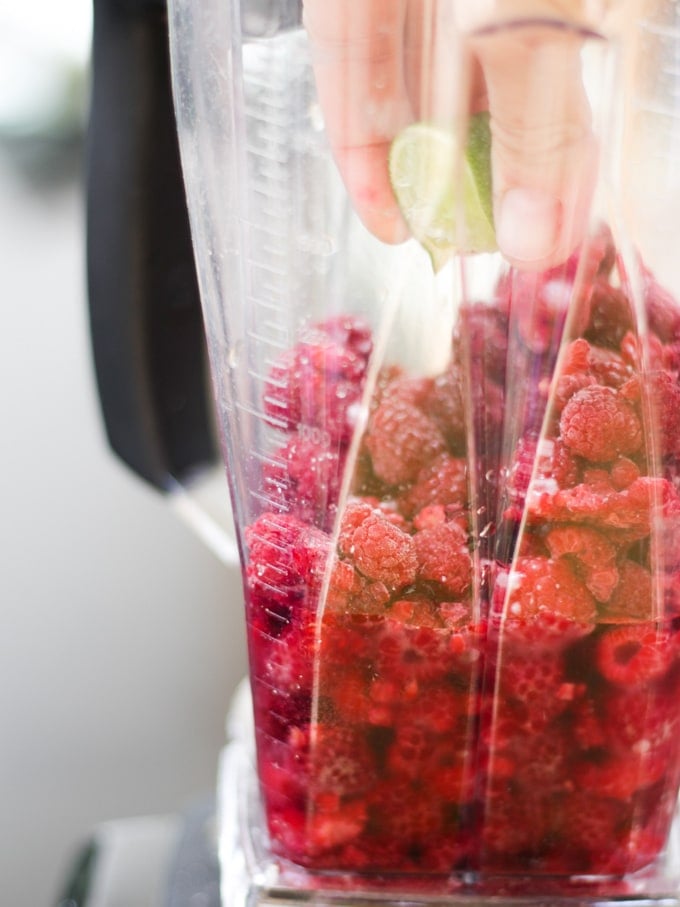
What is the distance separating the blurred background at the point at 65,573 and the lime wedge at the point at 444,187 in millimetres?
1010

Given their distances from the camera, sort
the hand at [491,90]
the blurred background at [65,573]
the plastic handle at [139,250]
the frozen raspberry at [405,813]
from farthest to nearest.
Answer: the blurred background at [65,573] → the plastic handle at [139,250] → the frozen raspberry at [405,813] → the hand at [491,90]

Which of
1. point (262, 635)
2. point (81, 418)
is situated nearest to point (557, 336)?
point (262, 635)

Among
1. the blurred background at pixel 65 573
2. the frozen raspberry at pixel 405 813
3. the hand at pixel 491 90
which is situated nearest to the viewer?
the hand at pixel 491 90

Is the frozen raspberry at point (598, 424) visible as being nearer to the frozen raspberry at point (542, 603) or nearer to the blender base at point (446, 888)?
the frozen raspberry at point (542, 603)

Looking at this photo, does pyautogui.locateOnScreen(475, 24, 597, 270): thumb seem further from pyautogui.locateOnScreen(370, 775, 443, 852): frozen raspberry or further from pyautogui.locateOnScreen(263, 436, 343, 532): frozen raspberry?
pyautogui.locateOnScreen(370, 775, 443, 852): frozen raspberry

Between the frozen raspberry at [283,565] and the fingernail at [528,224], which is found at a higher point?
the fingernail at [528,224]

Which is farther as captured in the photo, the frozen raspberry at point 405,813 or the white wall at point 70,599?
the white wall at point 70,599

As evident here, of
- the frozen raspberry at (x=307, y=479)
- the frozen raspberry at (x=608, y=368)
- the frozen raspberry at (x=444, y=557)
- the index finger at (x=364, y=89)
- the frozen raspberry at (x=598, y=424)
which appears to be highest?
the index finger at (x=364, y=89)

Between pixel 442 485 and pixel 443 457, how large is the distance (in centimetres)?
1

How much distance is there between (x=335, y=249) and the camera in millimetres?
478

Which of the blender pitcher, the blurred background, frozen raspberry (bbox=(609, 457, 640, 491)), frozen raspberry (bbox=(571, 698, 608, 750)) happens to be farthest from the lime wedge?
the blurred background

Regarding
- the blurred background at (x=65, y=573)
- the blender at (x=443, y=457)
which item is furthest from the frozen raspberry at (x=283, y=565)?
the blurred background at (x=65, y=573)

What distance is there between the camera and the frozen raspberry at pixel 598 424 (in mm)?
436

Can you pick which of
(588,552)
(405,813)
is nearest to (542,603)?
(588,552)
